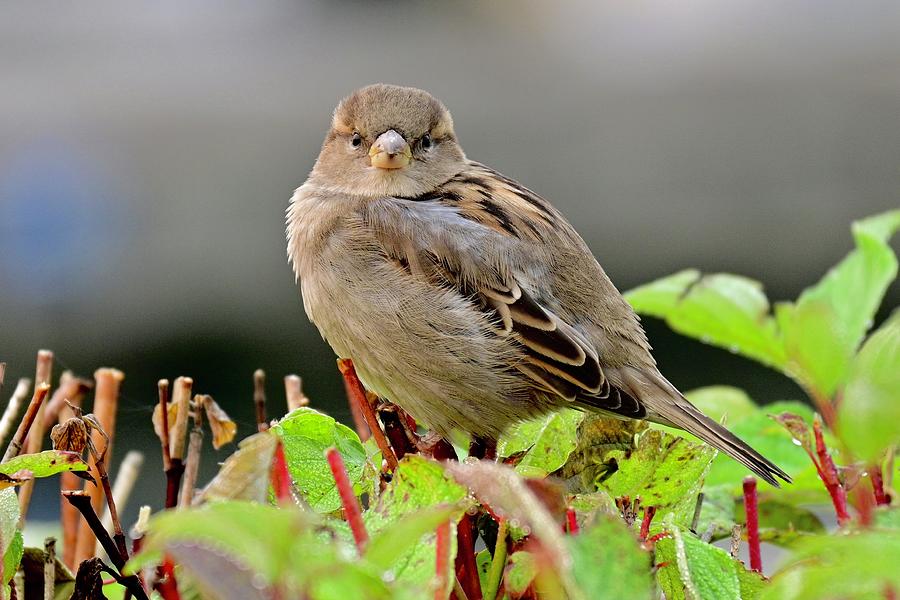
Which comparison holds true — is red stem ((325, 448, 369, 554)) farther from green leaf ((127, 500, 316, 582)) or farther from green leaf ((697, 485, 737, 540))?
green leaf ((697, 485, 737, 540))

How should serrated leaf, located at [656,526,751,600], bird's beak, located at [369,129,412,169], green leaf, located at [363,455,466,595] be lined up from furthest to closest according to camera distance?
bird's beak, located at [369,129,412,169], serrated leaf, located at [656,526,751,600], green leaf, located at [363,455,466,595]

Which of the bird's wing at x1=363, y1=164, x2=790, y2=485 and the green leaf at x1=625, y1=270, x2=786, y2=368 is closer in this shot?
the green leaf at x1=625, y1=270, x2=786, y2=368

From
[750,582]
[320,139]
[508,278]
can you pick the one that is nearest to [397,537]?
[750,582]

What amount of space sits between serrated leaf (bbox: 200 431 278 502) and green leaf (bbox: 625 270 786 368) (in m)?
0.85

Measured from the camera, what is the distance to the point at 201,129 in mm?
6109

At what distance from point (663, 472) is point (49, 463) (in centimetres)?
52

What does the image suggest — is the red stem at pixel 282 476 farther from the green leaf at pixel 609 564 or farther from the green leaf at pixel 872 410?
the green leaf at pixel 872 410

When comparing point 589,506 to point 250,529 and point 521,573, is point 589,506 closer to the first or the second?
point 521,573

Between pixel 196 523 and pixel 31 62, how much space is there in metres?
6.50

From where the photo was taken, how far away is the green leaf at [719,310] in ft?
4.78

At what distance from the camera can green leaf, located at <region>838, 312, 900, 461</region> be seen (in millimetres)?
508

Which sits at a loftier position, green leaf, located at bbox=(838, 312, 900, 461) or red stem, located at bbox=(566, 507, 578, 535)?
green leaf, located at bbox=(838, 312, 900, 461)

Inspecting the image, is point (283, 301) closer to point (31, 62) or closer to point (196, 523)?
point (31, 62)

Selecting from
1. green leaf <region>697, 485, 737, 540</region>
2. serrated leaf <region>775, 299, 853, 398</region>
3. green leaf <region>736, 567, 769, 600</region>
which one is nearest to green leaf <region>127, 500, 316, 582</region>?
serrated leaf <region>775, 299, 853, 398</region>
